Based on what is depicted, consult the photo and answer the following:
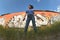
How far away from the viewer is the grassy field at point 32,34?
938 cm

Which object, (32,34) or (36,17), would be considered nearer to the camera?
(32,34)

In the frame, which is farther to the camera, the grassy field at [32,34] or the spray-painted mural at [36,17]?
the spray-painted mural at [36,17]

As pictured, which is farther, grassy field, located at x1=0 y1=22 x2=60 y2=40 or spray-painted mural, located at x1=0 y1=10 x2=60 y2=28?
spray-painted mural, located at x1=0 y1=10 x2=60 y2=28

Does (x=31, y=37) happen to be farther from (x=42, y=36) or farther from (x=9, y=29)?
(x=9, y=29)

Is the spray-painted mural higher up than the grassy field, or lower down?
higher up

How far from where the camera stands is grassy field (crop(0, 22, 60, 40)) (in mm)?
9383

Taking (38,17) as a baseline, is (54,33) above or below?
below

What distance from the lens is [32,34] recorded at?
961 cm

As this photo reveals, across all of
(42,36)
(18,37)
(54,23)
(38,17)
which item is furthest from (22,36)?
(38,17)

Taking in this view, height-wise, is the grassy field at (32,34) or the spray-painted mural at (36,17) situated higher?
the spray-painted mural at (36,17)

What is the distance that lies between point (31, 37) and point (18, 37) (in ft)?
1.65

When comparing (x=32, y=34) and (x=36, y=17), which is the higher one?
(x=36, y=17)

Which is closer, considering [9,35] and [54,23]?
[9,35]

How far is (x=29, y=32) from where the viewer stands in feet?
32.1
